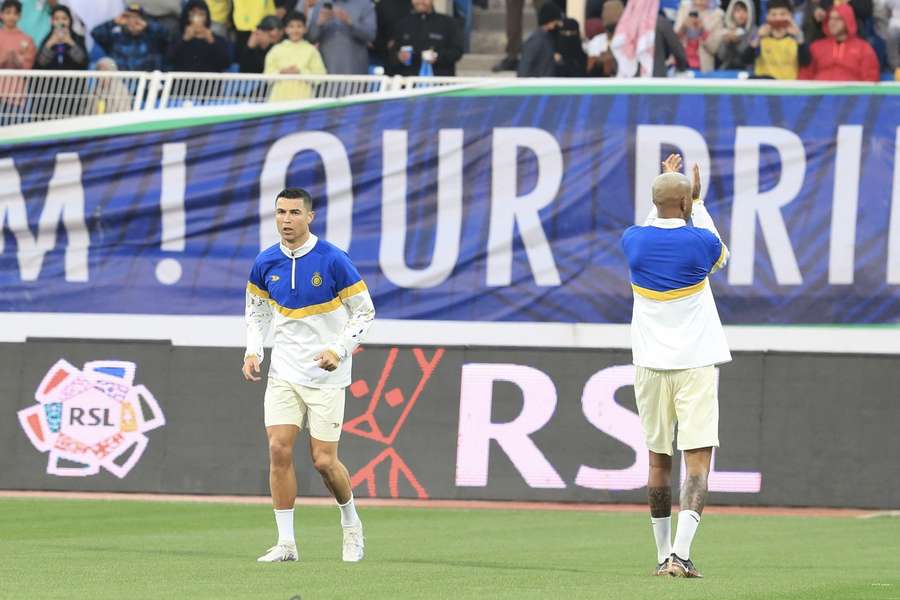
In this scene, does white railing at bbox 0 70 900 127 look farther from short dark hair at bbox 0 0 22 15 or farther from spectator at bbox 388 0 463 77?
short dark hair at bbox 0 0 22 15

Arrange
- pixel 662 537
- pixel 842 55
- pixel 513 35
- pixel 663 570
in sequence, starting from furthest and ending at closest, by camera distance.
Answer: pixel 513 35
pixel 842 55
pixel 662 537
pixel 663 570

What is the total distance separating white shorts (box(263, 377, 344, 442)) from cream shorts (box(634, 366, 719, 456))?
6.15 ft

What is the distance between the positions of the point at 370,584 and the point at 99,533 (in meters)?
4.83

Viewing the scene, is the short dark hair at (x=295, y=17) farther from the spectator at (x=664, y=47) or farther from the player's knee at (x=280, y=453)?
the player's knee at (x=280, y=453)

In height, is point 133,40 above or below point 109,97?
above

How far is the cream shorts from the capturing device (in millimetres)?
9938

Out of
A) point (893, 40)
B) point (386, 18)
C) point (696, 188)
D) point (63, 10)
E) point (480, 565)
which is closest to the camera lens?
point (696, 188)

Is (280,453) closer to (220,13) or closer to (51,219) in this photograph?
(51,219)

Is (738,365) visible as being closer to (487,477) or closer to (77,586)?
(487,477)

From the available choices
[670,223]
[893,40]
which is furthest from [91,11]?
[670,223]

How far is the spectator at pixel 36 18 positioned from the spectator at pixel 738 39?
748 cm

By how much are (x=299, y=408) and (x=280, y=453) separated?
1.04ft

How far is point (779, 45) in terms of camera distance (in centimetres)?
1972

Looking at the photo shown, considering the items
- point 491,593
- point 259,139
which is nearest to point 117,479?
point 259,139
